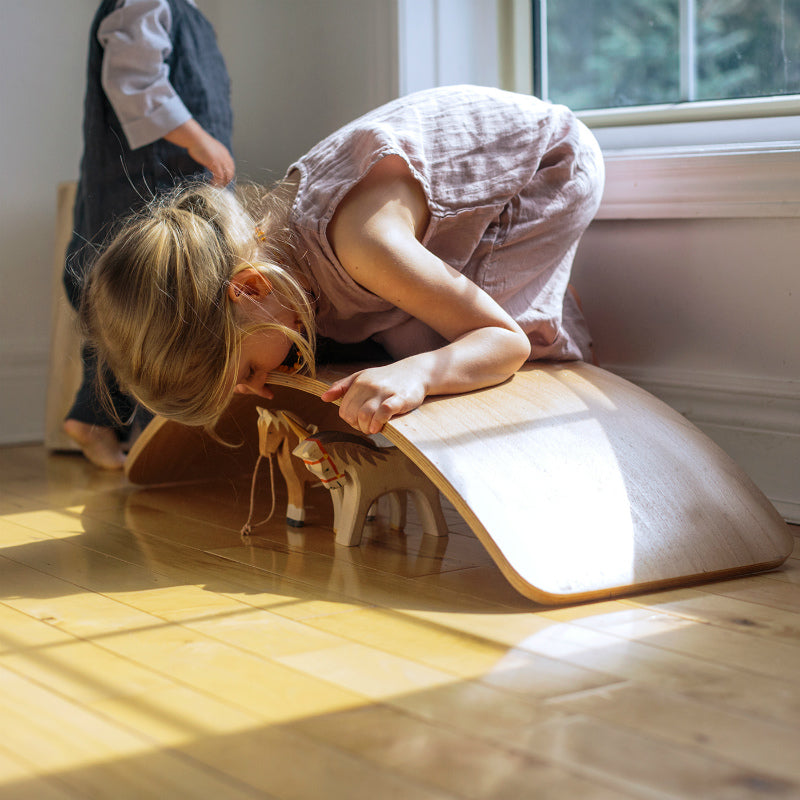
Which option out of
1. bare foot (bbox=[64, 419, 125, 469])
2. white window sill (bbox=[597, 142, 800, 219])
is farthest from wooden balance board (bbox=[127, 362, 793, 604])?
bare foot (bbox=[64, 419, 125, 469])

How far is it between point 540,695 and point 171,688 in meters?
0.32

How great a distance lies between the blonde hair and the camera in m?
1.33

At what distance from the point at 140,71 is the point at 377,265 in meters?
0.83

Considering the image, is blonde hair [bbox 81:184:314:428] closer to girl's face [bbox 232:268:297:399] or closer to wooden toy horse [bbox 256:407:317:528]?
girl's face [bbox 232:268:297:399]

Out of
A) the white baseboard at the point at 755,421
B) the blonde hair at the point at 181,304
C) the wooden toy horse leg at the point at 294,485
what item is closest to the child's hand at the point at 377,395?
the blonde hair at the point at 181,304

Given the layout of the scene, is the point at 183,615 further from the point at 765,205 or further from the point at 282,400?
the point at 765,205

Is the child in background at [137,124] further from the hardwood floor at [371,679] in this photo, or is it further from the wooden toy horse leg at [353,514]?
the hardwood floor at [371,679]

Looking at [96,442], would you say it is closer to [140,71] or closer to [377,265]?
[140,71]

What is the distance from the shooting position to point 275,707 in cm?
88

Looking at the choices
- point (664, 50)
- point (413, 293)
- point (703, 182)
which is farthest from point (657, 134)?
point (413, 293)

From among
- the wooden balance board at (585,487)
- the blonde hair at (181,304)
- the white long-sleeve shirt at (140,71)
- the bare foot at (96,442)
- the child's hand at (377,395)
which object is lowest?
the bare foot at (96,442)

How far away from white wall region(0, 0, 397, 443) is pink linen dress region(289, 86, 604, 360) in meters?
0.81

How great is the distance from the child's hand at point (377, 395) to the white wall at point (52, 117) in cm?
116

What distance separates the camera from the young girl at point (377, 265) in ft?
4.41
